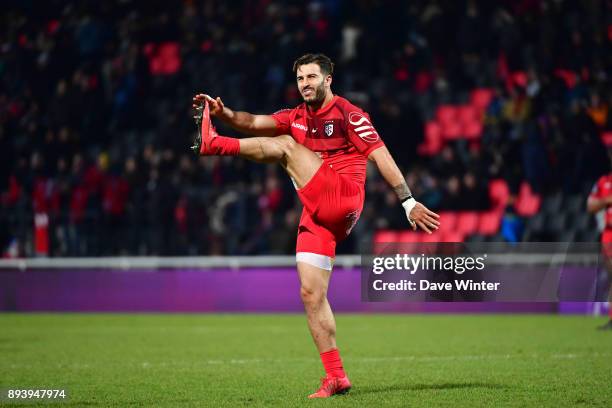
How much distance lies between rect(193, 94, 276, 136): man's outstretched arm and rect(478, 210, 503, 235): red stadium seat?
10295 millimetres

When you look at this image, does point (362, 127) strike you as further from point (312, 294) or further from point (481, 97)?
point (481, 97)

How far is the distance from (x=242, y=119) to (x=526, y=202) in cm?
1100

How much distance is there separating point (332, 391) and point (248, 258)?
10.6m

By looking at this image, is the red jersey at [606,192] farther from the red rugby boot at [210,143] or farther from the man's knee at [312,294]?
the red rugby boot at [210,143]

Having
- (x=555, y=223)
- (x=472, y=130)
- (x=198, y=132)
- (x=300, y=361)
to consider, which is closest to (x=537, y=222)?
(x=555, y=223)

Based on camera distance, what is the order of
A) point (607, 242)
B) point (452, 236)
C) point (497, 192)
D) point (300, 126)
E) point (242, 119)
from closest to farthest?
point (242, 119)
point (300, 126)
point (607, 242)
point (452, 236)
point (497, 192)

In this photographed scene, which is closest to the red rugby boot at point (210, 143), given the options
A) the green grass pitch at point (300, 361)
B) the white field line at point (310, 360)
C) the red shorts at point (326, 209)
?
the red shorts at point (326, 209)

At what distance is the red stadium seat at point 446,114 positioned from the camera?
→ 1950 centimetres

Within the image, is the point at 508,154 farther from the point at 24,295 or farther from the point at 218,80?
the point at 24,295

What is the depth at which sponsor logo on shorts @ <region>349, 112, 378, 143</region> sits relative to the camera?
702 centimetres

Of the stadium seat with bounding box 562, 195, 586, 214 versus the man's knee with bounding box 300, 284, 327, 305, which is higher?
the stadium seat with bounding box 562, 195, 586, 214

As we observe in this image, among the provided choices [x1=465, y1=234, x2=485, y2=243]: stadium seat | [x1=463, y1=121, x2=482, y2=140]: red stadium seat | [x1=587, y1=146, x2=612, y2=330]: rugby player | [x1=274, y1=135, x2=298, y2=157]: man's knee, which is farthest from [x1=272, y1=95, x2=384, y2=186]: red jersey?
[x1=463, y1=121, x2=482, y2=140]: red stadium seat

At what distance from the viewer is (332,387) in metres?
7.04

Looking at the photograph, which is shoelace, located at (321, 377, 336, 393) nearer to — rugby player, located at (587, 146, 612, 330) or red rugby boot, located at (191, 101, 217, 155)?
red rugby boot, located at (191, 101, 217, 155)
